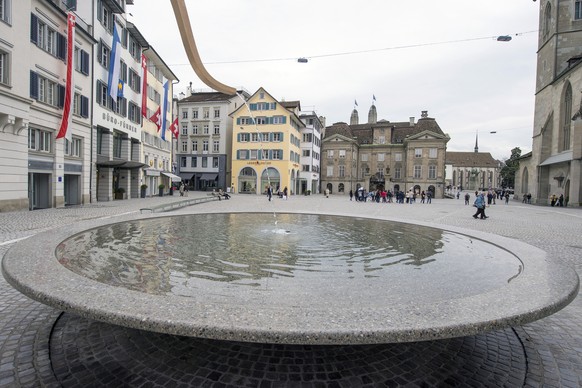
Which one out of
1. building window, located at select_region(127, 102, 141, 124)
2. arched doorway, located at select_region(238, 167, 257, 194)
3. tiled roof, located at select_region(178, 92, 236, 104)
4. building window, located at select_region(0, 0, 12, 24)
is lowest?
arched doorway, located at select_region(238, 167, 257, 194)

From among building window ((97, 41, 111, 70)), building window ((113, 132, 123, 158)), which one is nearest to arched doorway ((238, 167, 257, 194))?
building window ((113, 132, 123, 158))

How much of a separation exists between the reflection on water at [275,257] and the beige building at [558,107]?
40212mm

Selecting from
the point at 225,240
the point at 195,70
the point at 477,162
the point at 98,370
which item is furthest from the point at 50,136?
the point at 477,162

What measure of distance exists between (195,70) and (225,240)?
523 cm

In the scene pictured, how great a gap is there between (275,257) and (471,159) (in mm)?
161675

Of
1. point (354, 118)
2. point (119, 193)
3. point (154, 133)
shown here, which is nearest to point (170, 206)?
point (119, 193)

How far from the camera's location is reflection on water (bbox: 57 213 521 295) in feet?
17.3

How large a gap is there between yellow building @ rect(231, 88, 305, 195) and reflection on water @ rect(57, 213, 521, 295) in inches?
1904

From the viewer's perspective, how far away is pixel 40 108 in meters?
21.1

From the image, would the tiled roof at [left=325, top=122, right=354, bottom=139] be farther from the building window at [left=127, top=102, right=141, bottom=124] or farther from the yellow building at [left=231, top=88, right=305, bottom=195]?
the building window at [left=127, top=102, right=141, bottom=124]

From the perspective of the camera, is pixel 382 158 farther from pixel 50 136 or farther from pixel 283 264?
pixel 283 264

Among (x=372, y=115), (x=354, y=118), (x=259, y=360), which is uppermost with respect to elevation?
(x=372, y=115)

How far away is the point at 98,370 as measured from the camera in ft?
11.8

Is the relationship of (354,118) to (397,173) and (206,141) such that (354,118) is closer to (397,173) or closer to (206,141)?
(397,173)
